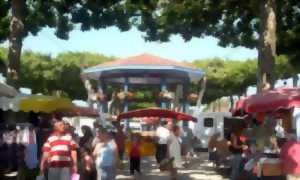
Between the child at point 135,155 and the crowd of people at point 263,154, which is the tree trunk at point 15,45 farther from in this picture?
the crowd of people at point 263,154

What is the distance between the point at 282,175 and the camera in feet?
39.9

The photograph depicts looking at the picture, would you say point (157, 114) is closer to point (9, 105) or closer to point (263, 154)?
point (9, 105)

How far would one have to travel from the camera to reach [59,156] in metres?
9.92


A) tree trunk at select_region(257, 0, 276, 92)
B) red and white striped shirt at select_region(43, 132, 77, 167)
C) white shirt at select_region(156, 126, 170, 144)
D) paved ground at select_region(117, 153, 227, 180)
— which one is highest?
tree trunk at select_region(257, 0, 276, 92)

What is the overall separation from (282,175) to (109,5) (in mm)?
10118

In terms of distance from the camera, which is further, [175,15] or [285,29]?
[175,15]

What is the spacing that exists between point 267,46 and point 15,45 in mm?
6735

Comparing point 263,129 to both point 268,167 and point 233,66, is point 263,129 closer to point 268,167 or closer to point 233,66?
point 268,167

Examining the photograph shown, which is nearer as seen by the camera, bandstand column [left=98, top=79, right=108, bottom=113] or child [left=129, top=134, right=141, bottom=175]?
child [left=129, top=134, right=141, bottom=175]

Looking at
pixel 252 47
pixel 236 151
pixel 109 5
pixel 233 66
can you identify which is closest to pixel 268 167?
pixel 236 151

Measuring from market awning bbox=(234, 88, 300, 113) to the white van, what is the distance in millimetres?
15759

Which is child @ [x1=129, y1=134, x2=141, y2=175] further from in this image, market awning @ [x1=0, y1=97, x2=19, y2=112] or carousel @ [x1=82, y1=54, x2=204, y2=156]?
carousel @ [x1=82, y1=54, x2=204, y2=156]

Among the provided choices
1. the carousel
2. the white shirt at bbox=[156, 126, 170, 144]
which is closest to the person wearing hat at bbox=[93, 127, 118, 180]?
the white shirt at bbox=[156, 126, 170, 144]

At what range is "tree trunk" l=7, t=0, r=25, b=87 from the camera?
53.9 feet
